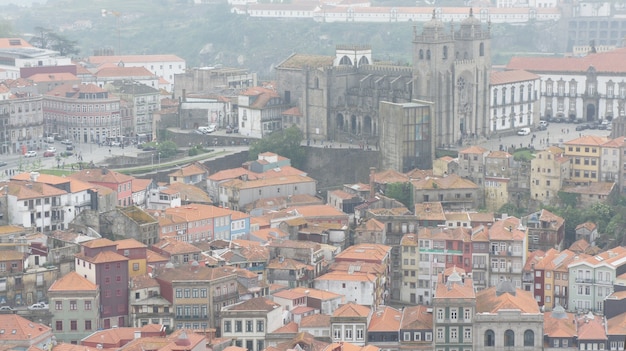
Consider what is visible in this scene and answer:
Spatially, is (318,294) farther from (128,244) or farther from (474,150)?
(474,150)

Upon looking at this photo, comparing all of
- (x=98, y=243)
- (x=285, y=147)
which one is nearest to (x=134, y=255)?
(x=98, y=243)

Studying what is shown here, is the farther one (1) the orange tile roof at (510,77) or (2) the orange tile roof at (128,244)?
(1) the orange tile roof at (510,77)

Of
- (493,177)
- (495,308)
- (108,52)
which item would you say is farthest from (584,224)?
(108,52)

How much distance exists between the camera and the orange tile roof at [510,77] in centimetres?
11744

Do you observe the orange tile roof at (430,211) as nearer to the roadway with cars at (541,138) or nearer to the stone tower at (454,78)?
the roadway with cars at (541,138)

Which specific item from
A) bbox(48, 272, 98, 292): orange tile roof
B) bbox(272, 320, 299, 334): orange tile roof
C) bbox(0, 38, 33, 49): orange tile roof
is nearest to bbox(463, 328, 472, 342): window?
bbox(272, 320, 299, 334): orange tile roof

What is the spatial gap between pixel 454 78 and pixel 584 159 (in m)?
15.9

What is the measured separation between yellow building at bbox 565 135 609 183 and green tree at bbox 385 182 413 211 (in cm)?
1006

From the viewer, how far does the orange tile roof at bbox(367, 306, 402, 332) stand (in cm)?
7712

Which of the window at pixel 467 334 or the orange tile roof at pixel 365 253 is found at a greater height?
the orange tile roof at pixel 365 253

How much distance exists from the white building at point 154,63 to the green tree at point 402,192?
5903 cm

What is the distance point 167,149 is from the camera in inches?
4555

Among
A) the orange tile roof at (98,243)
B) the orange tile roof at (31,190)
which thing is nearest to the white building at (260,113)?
the orange tile roof at (31,190)

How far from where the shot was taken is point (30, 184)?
3661 inches
